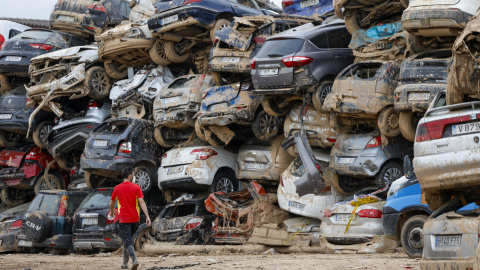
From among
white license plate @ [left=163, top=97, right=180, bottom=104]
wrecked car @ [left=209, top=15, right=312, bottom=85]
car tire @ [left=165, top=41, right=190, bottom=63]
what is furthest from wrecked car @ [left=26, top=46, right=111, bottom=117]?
wrecked car @ [left=209, top=15, right=312, bottom=85]

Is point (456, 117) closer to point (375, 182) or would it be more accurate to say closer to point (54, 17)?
point (375, 182)

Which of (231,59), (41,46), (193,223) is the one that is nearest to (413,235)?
(193,223)

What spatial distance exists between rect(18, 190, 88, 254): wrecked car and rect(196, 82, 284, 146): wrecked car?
11.4 feet

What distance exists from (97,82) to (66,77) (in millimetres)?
921

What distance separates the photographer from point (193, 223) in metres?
15.4

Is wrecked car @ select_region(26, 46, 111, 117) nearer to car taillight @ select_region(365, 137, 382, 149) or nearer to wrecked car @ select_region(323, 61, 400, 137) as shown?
wrecked car @ select_region(323, 61, 400, 137)

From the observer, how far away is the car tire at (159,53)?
68.4ft

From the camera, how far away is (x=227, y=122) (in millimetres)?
16859

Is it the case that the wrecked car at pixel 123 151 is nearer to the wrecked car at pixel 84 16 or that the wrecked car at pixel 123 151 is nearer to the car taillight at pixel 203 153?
the car taillight at pixel 203 153

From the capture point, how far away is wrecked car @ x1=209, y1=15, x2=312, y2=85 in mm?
17344

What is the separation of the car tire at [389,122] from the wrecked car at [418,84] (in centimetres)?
37

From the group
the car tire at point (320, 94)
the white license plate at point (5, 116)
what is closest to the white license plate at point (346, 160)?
the car tire at point (320, 94)

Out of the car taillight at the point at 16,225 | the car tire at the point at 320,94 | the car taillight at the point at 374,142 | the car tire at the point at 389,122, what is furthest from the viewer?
the car taillight at the point at 16,225

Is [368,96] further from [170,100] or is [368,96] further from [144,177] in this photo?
[144,177]
